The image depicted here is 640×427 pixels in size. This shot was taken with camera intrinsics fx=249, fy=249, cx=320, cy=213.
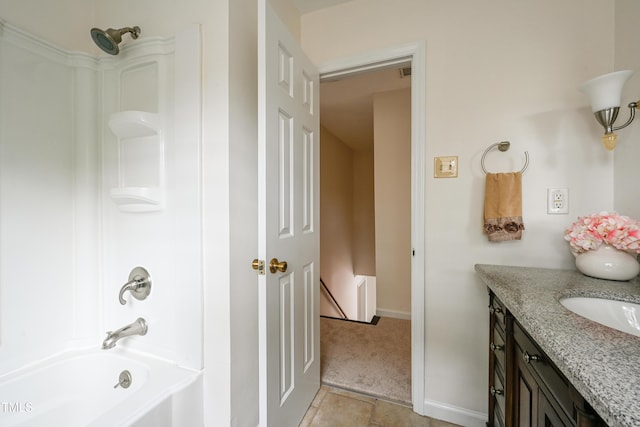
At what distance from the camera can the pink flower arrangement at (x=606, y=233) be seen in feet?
2.98

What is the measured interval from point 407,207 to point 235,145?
6.82 feet

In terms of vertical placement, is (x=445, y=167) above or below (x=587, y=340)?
above

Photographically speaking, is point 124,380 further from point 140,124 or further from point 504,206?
point 504,206

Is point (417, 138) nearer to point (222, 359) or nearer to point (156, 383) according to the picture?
point (222, 359)

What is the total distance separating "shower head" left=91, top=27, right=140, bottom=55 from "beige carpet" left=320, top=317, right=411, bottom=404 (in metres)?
2.32

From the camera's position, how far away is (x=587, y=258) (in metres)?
1.02

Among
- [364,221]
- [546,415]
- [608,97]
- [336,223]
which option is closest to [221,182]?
[546,415]

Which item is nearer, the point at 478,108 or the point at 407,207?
the point at 478,108

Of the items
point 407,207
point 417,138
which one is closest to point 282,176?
point 417,138

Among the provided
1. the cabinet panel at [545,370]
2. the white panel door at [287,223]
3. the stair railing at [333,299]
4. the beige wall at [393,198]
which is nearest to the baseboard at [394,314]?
the beige wall at [393,198]

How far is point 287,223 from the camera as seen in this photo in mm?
1231

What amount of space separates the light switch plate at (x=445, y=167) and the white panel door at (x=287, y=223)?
28.0 inches

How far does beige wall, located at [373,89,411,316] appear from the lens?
106 inches

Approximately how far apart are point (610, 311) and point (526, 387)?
372 mm
